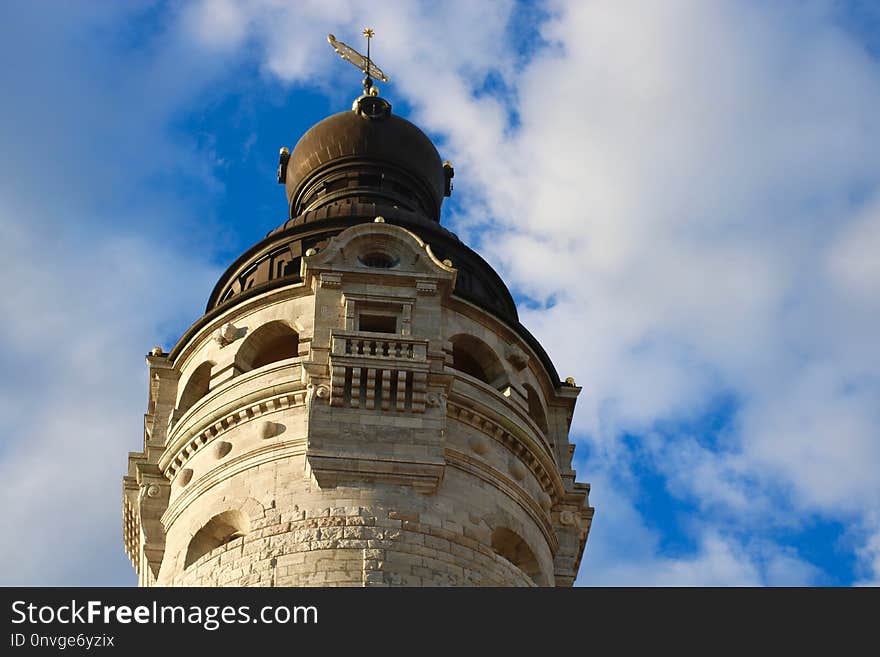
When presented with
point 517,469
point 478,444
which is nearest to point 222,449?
point 478,444

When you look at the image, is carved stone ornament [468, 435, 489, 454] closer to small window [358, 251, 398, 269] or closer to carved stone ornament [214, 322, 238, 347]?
small window [358, 251, 398, 269]

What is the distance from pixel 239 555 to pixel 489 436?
591cm

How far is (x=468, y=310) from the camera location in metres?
31.5

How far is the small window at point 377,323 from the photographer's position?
30.2m

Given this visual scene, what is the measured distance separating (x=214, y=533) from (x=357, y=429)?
341 cm

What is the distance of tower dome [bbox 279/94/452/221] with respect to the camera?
120 feet

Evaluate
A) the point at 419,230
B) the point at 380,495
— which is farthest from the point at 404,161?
the point at 380,495

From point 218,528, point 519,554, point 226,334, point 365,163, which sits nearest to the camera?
point 218,528

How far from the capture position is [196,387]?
104ft

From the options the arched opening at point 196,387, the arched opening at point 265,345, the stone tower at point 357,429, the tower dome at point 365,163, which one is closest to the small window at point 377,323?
the stone tower at point 357,429

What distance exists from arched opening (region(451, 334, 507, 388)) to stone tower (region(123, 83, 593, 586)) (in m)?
0.04

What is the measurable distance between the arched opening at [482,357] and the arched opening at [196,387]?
537 centimetres

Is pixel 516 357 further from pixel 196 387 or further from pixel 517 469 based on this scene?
pixel 196 387

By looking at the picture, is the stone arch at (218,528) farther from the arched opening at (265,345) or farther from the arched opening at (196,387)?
the arched opening at (196,387)
